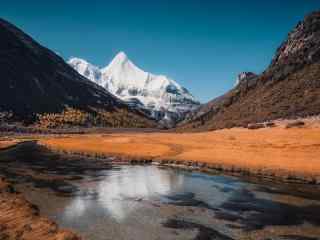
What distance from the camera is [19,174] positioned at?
166 feet

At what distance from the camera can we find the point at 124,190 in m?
41.5

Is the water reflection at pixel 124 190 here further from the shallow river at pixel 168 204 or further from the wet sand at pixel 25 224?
the wet sand at pixel 25 224

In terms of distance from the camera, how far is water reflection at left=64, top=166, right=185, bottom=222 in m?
31.7

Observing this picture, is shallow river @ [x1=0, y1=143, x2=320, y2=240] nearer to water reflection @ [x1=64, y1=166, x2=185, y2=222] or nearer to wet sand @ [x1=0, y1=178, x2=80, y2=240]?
water reflection @ [x1=64, y1=166, x2=185, y2=222]

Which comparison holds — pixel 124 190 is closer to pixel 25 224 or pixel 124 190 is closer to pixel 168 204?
pixel 168 204

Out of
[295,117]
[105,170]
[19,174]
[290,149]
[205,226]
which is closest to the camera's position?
[205,226]

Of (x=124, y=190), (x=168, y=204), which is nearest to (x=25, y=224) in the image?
(x=168, y=204)

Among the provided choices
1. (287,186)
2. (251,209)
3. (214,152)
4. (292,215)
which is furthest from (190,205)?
(214,152)

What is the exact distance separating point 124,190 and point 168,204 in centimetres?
844

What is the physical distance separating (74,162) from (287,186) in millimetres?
39184

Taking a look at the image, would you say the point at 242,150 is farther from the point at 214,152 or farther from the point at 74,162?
the point at 74,162

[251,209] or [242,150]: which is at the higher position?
[242,150]

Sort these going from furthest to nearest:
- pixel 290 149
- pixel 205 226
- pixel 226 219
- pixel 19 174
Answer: pixel 290 149, pixel 19 174, pixel 226 219, pixel 205 226

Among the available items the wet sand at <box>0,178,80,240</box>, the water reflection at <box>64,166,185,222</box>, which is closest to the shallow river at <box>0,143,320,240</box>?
the water reflection at <box>64,166,185,222</box>
